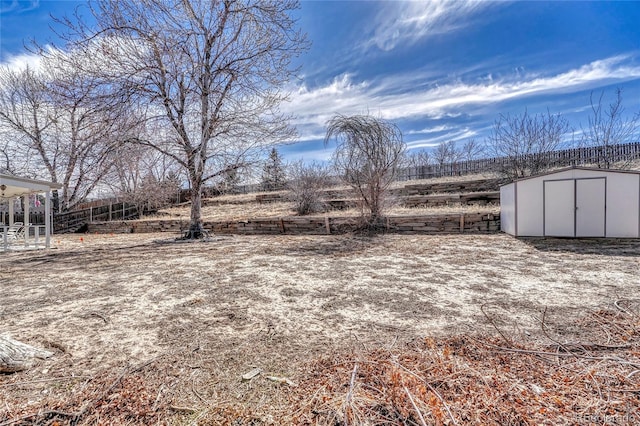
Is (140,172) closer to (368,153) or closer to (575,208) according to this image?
(368,153)

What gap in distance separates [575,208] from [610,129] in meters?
8.57

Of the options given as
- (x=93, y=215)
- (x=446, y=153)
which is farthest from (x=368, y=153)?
(x=446, y=153)

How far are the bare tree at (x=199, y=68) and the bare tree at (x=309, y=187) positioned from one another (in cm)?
381

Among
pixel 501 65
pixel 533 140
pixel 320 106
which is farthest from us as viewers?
pixel 533 140

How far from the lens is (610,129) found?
12711mm

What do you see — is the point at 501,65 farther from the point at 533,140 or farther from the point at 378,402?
the point at 378,402

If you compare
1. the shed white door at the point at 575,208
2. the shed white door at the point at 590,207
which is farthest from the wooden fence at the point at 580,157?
the shed white door at the point at 590,207

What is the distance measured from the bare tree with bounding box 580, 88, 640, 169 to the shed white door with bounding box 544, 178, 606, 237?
7.65 meters

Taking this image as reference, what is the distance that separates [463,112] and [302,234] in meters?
12.7

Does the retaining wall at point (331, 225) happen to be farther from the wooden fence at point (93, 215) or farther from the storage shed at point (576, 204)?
the wooden fence at point (93, 215)

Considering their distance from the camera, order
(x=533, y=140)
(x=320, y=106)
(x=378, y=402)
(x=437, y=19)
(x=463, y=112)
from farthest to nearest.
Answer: (x=463, y=112)
(x=533, y=140)
(x=320, y=106)
(x=437, y=19)
(x=378, y=402)

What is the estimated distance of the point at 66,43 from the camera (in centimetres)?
719

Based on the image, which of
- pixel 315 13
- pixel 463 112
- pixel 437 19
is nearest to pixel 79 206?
pixel 315 13

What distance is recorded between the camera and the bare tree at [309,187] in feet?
41.9
